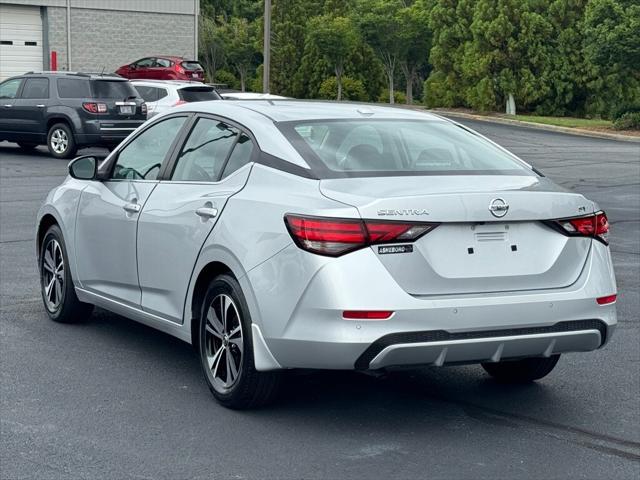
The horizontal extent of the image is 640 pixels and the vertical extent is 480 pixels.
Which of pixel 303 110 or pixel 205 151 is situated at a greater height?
pixel 303 110

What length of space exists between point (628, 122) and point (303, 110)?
3327 centimetres

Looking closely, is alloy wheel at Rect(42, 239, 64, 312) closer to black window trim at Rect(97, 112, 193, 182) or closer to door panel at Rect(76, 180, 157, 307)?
door panel at Rect(76, 180, 157, 307)

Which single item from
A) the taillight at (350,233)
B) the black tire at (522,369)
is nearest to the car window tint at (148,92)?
the black tire at (522,369)

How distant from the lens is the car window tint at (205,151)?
6664 mm

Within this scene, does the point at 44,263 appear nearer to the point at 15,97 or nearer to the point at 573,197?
the point at 573,197

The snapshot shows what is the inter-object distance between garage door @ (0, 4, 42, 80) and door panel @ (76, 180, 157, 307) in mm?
38773

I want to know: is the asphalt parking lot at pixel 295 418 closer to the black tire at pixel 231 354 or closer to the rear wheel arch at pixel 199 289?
the black tire at pixel 231 354

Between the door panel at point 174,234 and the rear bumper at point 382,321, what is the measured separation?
0.64 m

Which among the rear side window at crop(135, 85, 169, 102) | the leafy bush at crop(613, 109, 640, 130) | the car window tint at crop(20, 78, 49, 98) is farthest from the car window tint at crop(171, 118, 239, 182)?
the leafy bush at crop(613, 109, 640, 130)

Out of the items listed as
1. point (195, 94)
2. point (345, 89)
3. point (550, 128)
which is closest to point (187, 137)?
point (195, 94)

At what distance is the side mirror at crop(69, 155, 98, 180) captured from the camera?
7742mm

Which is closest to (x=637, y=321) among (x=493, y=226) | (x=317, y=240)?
(x=493, y=226)

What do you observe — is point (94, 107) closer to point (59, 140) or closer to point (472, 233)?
point (59, 140)

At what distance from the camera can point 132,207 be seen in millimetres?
7180
